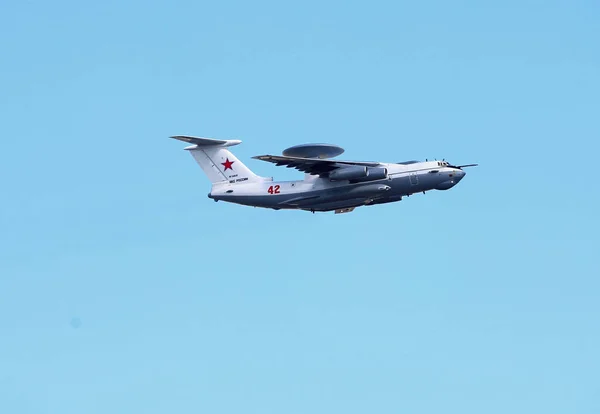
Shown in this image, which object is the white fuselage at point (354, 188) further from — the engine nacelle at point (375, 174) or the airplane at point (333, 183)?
the engine nacelle at point (375, 174)

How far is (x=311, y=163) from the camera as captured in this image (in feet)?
115

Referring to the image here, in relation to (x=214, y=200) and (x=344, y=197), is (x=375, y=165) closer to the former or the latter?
(x=344, y=197)

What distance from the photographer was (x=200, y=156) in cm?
3809

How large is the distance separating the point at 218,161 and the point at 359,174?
20.0 feet

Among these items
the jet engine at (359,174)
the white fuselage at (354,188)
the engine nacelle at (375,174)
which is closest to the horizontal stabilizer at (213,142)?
the white fuselage at (354,188)

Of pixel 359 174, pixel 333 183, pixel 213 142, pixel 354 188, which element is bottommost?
pixel 354 188

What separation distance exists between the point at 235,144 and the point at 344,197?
520 cm

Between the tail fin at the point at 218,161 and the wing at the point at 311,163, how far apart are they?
2.17 meters

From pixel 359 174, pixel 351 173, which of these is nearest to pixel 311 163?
pixel 351 173

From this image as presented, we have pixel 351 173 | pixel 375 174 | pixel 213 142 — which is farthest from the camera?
pixel 213 142

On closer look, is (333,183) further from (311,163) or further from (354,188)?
(311,163)

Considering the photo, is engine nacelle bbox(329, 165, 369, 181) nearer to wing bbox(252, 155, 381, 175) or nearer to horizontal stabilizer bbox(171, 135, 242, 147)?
wing bbox(252, 155, 381, 175)

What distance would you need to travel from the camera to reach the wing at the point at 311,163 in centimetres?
3466

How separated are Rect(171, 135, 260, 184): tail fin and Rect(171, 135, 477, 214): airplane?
15 centimetres
